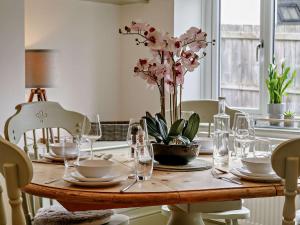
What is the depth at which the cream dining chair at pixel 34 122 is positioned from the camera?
227cm

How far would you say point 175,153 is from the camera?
1970 millimetres

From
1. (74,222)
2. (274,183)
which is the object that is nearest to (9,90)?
(74,222)

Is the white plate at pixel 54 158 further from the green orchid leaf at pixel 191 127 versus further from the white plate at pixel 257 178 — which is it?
the white plate at pixel 257 178

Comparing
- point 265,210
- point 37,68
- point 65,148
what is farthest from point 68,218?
point 265,210

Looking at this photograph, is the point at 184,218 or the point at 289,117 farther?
the point at 289,117

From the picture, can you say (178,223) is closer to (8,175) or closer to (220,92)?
(8,175)

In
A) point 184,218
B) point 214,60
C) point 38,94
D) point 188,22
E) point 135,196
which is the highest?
point 188,22

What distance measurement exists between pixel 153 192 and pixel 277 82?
82.1 inches

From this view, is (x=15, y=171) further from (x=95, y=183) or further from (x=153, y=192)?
(x=153, y=192)

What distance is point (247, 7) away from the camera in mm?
3643

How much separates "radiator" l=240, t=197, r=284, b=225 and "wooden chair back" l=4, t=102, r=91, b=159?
1.35 m

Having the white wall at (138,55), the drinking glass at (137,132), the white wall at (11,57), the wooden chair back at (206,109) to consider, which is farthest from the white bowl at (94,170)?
the white wall at (138,55)

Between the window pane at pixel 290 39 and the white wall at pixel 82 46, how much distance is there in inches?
50.2

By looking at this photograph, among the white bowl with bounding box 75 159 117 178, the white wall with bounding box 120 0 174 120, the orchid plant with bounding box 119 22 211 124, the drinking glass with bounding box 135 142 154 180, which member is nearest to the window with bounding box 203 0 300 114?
the white wall with bounding box 120 0 174 120
